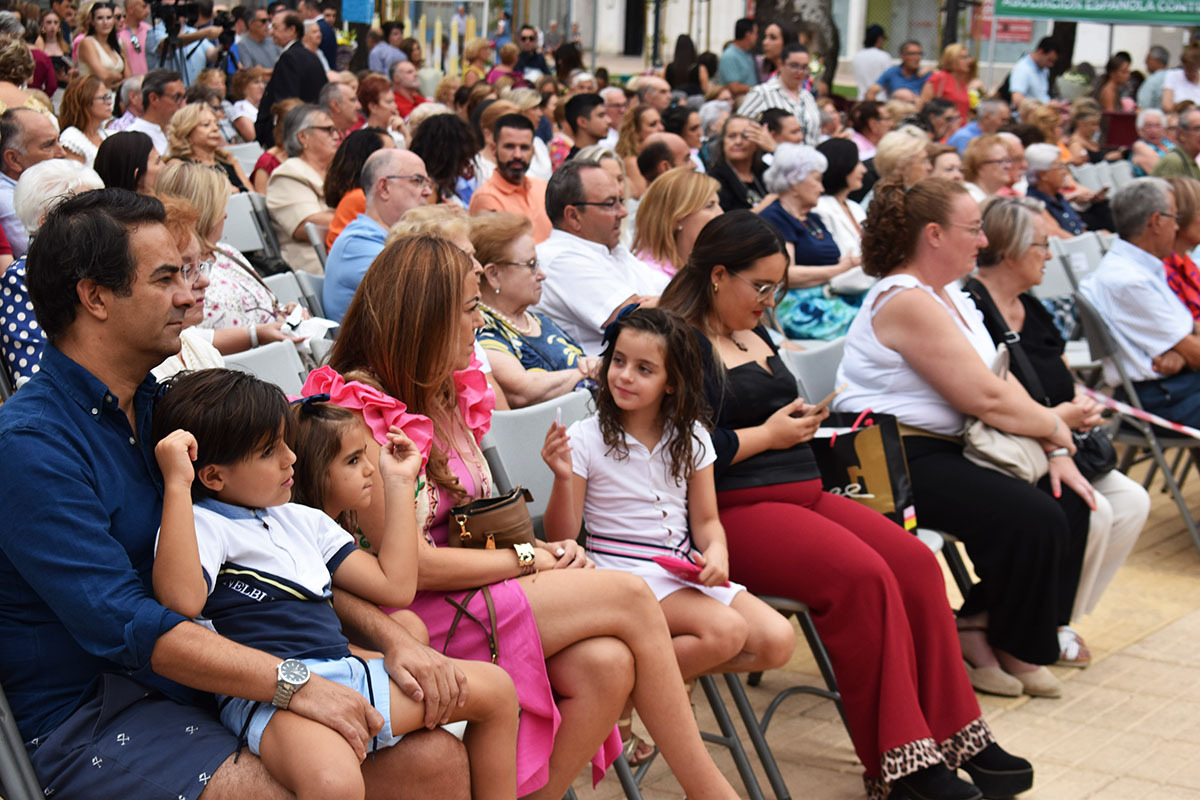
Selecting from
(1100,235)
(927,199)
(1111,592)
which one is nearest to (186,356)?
(927,199)

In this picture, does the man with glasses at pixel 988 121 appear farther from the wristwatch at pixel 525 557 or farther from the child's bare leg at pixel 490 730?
the child's bare leg at pixel 490 730

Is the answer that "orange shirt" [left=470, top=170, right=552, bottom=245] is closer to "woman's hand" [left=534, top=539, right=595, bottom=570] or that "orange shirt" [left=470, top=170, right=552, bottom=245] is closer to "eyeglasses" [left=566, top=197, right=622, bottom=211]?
"eyeglasses" [left=566, top=197, right=622, bottom=211]

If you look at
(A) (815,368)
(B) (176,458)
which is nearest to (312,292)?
(A) (815,368)

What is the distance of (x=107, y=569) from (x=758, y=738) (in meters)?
1.81

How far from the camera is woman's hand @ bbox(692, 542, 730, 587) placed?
2984 millimetres

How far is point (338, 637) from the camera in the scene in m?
2.19

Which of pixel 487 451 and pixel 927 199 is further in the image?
pixel 927 199

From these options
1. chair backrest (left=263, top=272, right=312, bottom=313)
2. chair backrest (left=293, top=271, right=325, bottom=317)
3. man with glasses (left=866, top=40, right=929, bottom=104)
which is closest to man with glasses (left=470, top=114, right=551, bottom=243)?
chair backrest (left=293, top=271, right=325, bottom=317)

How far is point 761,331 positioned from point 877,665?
1.07 m

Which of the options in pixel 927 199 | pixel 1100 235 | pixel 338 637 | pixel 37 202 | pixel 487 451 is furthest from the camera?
pixel 1100 235

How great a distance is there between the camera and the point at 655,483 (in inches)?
124

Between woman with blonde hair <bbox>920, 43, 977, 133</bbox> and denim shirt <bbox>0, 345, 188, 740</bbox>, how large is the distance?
12.2 meters

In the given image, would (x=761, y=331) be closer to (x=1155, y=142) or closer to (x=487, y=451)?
(x=487, y=451)

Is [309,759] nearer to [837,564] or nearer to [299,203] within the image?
[837,564]
